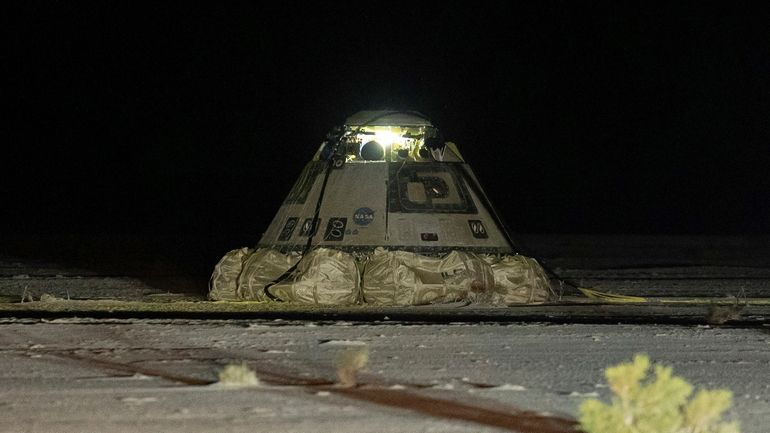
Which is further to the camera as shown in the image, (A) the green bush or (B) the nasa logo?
(B) the nasa logo

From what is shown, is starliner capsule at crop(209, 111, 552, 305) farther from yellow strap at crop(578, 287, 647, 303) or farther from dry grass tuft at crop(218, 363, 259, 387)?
dry grass tuft at crop(218, 363, 259, 387)

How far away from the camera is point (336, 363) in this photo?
27.1 ft

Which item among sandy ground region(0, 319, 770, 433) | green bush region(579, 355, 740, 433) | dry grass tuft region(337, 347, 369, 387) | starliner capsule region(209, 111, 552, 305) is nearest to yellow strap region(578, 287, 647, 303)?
starliner capsule region(209, 111, 552, 305)

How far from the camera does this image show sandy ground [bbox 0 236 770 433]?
651cm

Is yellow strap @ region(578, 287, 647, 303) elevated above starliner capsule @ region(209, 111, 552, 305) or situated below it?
below

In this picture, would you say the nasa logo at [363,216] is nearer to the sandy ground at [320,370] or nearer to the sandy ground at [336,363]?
the sandy ground at [336,363]

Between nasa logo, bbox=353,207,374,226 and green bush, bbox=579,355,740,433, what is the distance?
252 inches

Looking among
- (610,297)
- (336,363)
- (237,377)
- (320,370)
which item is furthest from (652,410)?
(610,297)

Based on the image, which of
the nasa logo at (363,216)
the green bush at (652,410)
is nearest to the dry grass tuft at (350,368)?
the green bush at (652,410)

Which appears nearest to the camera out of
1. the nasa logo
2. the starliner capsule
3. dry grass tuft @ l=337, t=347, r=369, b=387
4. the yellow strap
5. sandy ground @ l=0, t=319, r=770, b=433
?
sandy ground @ l=0, t=319, r=770, b=433

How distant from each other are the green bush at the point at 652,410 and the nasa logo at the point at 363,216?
6391 mm

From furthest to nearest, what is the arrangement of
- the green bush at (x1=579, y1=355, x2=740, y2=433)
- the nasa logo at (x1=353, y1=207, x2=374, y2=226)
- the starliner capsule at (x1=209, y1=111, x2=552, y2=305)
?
the nasa logo at (x1=353, y1=207, x2=374, y2=226)
the starliner capsule at (x1=209, y1=111, x2=552, y2=305)
the green bush at (x1=579, y1=355, x2=740, y2=433)

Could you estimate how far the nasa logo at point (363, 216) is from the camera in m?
12.1

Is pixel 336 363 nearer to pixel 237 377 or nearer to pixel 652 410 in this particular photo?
pixel 237 377
